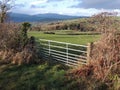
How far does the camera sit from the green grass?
46.0 ft

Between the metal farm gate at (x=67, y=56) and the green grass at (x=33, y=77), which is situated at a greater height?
the metal farm gate at (x=67, y=56)

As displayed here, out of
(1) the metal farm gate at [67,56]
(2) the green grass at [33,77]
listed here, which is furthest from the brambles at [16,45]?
(2) the green grass at [33,77]

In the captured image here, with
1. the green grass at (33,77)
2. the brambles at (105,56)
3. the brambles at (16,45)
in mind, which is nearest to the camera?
the brambles at (105,56)

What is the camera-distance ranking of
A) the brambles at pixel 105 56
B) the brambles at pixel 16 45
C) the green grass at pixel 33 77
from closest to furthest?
the brambles at pixel 105 56, the green grass at pixel 33 77, the brambles at pixel 16 45

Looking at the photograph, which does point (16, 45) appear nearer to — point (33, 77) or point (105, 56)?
point (33, 77)

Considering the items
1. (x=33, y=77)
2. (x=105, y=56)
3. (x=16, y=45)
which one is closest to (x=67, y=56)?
(x=33, y=77)

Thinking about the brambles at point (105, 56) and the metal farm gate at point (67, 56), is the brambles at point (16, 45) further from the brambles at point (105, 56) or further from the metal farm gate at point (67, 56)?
the brambles at point (105, 56)

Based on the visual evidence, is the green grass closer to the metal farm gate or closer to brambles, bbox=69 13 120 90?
the metal farm gate

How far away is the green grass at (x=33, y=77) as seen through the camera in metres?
14.0

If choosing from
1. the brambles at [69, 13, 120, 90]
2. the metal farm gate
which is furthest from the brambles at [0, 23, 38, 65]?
the brambles at [69, 13, 120, 90]

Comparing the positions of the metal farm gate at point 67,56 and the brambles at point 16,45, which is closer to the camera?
the metal farm gate at point 67,56

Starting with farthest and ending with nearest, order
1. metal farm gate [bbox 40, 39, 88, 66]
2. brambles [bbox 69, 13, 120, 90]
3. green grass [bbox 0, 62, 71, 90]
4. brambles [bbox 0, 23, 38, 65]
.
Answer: brambles [bbox 0, 23, 38, 65], metal farm gate [bbox 40, 39, 88, 66], green grass [bbox 0, 62, 71, 90], brambles [bbox 69, 13, 120, 90]

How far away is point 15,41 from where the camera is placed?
67.9 ft

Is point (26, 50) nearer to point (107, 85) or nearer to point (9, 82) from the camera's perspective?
point (9, 82)
